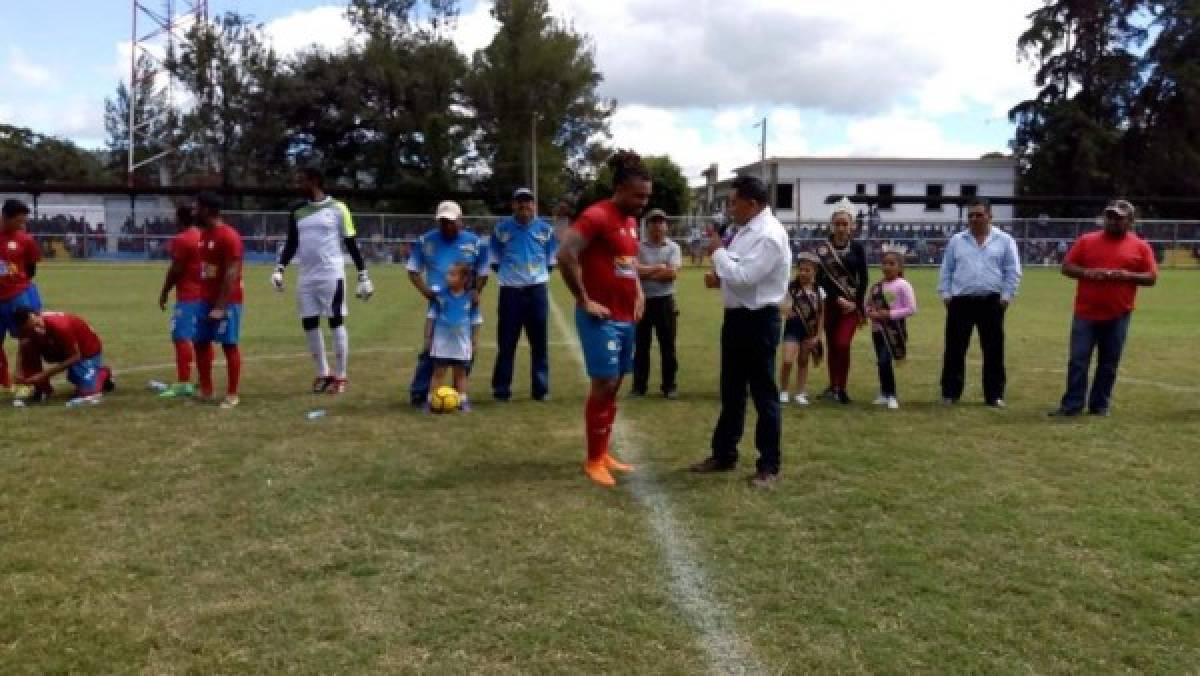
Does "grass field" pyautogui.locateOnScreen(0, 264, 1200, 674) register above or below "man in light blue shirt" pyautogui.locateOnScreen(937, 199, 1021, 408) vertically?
below

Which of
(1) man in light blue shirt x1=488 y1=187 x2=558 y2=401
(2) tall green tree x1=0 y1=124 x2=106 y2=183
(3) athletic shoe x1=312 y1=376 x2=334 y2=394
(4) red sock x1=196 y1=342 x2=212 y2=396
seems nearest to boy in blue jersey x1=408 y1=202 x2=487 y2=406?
(1) man in light blue shirt x1=488 y1=187 x2=558 y2=401

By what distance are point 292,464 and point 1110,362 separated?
7.18m

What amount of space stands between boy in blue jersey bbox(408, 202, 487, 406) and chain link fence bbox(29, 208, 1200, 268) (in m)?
30.0

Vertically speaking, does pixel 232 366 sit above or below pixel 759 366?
below

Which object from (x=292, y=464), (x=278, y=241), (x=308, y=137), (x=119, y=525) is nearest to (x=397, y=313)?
(x=292, y=464)

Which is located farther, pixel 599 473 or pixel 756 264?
pixel 599 473

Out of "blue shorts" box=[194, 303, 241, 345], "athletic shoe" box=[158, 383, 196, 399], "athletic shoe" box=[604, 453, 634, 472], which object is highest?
"blue shorts" box=[194, 303, 241, 345]

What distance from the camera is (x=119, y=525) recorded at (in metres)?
5.27

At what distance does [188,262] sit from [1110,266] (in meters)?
8.62

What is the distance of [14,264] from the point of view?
912 centimetres

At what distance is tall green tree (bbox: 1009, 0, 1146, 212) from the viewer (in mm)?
54875

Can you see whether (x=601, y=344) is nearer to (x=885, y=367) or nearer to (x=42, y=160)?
(x=885, y=367)

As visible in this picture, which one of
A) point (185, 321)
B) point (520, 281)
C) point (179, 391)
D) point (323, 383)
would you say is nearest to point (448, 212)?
point (520, 281)

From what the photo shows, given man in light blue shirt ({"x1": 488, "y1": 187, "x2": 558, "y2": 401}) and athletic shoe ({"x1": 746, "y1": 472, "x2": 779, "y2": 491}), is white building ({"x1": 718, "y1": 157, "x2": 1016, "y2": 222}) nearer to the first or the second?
man in light blue shirt ({"x1": 488, "y1": 187, "x2": 558, "y2": 401})
